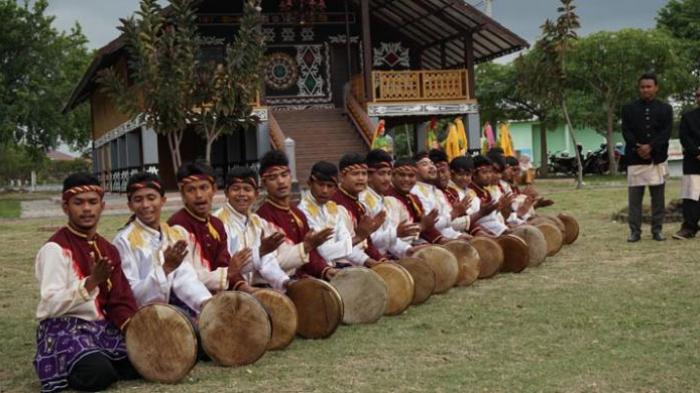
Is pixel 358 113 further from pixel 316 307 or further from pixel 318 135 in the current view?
pixel 316 307

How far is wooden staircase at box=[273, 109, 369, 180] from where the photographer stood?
74.1ft

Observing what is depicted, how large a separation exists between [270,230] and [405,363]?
67.0 inches

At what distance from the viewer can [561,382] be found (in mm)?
4500

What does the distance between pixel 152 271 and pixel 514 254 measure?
410 centimetres

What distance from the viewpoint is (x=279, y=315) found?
18.5 ft

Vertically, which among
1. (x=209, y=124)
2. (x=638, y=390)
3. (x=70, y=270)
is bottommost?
(x=638, y=390)

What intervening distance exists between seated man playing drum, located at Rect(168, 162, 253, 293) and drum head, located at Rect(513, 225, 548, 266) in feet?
12.4

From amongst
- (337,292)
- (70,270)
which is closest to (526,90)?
(337,292)

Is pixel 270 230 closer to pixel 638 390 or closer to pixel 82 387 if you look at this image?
pixel 82 387

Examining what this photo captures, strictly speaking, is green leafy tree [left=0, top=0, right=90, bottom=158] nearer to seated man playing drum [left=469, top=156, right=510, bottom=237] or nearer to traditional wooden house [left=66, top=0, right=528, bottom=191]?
traditional wooden house [left=66, top=0, right=528, bottom=191]

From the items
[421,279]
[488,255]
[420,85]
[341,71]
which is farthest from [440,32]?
[421,279]

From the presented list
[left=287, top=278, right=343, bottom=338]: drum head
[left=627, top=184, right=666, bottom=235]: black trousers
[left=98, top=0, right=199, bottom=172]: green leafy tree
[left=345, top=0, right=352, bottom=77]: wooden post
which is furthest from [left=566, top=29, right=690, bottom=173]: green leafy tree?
[left=287, top=278, right=343, bottom=338]: drum head

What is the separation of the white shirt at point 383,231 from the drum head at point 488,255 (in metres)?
0.69

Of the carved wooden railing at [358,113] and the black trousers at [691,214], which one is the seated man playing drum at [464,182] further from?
the carved wooden railing at [358,113]
